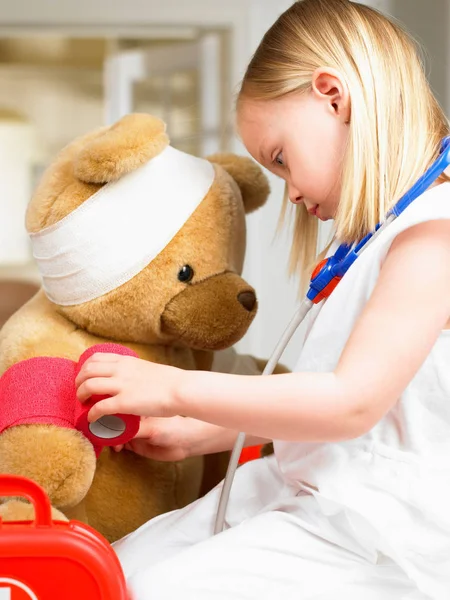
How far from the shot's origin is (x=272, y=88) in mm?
894

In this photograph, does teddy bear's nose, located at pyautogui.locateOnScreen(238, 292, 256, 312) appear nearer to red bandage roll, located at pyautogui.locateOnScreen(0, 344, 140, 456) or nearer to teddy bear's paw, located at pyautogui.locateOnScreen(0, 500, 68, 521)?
red bandage roll, located at pyautogui.locateOnScreen(0, 344, 140, 456)

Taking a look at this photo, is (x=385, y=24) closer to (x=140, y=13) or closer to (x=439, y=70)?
(x=439, y=70)

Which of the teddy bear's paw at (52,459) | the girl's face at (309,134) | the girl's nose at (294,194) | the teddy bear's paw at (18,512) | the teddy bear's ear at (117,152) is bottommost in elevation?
the teddy bear's paw at (18,512)

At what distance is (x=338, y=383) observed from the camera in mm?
713

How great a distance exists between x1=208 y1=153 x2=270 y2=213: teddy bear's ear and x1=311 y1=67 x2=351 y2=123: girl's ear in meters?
0.31

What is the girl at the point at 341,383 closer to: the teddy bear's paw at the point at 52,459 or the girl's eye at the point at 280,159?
the girl's eye at the point at 280,159

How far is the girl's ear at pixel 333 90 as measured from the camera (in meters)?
0.86

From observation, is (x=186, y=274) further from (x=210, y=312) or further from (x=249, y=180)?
(x=249, y=180)

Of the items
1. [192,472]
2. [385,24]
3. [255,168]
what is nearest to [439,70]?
[255,168]

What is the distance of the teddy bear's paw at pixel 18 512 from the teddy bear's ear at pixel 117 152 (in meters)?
0.40

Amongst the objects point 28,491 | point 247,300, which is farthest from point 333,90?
point 28,491

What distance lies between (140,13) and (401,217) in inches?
76.1

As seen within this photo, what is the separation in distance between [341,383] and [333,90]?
342 mm

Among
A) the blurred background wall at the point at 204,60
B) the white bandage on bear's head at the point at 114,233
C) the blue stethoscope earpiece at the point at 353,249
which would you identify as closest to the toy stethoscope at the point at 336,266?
the blue stethoscope earpiece at the point at 353,249
